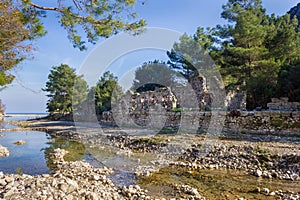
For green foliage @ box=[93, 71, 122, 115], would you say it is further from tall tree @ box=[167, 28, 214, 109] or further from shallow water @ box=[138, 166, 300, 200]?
shallow water @ box=[138, 166, 300, 200]

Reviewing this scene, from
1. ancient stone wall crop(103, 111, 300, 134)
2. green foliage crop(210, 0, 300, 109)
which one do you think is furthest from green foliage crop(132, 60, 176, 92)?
ancient stone wall crop(103, 111, 300, 134)

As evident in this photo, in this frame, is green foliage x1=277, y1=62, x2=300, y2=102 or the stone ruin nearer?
the stone ruin

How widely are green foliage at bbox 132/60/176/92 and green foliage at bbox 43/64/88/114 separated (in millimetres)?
10105

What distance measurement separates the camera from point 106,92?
31.4m

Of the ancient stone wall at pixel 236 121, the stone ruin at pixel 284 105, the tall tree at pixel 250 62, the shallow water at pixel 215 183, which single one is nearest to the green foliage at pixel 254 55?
the tall tree at pixel 250 62

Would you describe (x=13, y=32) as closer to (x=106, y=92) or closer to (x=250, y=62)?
(x=250, y=62)

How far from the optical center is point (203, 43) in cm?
2303

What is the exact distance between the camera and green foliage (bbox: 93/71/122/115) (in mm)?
28966

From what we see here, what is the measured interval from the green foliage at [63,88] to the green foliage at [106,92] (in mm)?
4753

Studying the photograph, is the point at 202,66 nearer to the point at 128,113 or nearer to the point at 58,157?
the point at 128,113

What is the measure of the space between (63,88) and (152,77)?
51.7 ft

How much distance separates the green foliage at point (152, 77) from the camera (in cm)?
2903

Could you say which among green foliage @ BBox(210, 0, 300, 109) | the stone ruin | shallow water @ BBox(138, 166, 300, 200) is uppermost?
green foliage @ BBox(210, 0, 300, 109)

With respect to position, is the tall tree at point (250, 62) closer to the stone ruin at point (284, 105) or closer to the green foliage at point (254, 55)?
the green foliage at point (254, 55)
